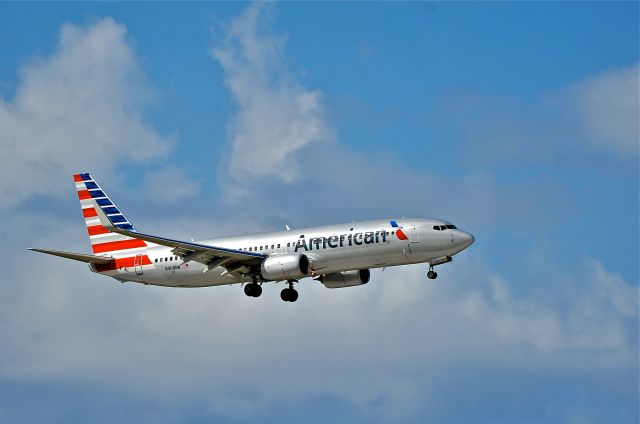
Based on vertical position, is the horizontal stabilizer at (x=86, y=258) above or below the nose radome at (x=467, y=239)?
above

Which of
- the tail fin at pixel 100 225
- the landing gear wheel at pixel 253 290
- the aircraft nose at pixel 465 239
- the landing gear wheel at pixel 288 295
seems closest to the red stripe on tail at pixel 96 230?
the tail fin at pixel 100 225

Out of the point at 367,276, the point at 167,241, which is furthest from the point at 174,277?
the point at 367,276

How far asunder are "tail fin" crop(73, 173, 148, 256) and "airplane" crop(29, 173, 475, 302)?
0.34 feet

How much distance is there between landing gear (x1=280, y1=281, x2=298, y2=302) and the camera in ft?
274

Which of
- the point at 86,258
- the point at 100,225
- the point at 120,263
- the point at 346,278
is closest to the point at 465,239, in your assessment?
the point at 346,278

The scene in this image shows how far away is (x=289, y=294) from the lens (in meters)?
83.6

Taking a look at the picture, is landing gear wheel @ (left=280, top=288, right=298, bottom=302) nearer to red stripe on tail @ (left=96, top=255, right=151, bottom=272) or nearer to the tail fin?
red stripe on tail @ (left=96, top=255, right=151, bottom=272)

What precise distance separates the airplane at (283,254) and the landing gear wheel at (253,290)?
0.07 metres

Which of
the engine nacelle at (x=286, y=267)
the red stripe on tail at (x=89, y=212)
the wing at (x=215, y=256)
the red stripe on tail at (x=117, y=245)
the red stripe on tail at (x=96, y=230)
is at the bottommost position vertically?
the engine nacelle at (x=286, y=267)

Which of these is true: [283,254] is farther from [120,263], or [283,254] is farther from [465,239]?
[120,263]

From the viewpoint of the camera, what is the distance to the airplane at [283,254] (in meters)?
77.2

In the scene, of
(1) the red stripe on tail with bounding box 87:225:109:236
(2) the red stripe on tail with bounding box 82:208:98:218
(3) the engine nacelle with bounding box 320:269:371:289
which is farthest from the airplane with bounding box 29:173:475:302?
(2) the red stripe on tail with bounding box 82:208:98:218

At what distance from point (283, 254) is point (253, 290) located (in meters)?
4.10

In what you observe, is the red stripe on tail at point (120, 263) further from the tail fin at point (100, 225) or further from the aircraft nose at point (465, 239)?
the aircraft nose at point (465, 239)
